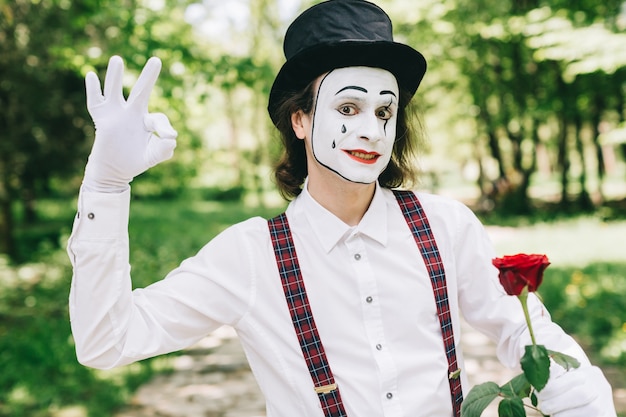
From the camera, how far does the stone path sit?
4.02m

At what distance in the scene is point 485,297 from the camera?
1785 millimetres

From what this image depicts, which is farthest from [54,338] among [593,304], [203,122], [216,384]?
[203,122]

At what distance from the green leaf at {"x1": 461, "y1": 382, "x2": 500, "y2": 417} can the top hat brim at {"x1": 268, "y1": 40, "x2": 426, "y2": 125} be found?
0.91 meters

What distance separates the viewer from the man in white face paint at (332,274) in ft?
4.90

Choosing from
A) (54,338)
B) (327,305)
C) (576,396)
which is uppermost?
(327,305)

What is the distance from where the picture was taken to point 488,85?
47.6 ft

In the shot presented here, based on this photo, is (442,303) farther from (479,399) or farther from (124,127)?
(124,127)

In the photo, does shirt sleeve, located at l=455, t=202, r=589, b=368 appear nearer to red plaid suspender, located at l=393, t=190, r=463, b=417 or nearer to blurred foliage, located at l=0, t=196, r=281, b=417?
red plaid suspender, located at l=393, t=190, r=463, b=417

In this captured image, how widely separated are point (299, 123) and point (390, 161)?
1.17ft

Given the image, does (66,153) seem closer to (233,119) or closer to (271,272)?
(271,272)

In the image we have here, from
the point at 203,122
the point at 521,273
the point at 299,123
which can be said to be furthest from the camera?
the point at 203,122

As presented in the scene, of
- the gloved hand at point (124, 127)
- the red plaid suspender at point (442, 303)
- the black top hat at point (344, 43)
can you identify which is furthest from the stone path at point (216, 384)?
the gloved hand at point (124, 127)

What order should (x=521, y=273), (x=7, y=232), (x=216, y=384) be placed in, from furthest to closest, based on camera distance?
(x=7, y=232)
(x=216, y=384)
(x=521, y=273)

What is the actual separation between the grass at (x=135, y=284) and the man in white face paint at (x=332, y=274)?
263cm
